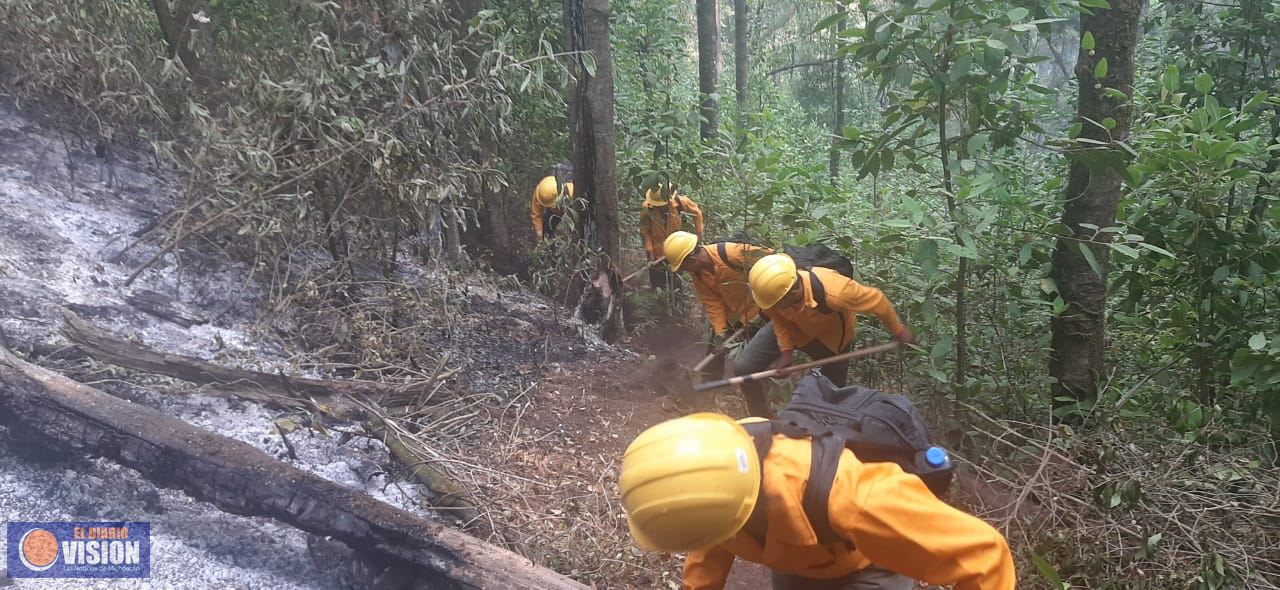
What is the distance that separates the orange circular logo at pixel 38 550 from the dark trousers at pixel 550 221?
14.8ft

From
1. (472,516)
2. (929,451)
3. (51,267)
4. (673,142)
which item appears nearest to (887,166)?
(929,451)

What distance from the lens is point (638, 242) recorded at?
8.23 meters

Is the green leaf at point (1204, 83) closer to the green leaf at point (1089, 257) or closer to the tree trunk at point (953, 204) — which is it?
the green leaf at point (1089, 257)

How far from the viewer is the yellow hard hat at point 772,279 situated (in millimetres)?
3797

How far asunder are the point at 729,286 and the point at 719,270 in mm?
152

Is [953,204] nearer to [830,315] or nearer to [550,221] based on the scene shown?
[830,315]

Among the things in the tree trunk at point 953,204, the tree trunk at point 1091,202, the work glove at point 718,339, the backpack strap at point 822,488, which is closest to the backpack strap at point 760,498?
the backpack strap at point 822,488

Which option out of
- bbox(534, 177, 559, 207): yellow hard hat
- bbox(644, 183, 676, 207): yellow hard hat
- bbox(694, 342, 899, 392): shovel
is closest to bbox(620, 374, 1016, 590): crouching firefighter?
bbox(694, 342, 899, 392): shovel

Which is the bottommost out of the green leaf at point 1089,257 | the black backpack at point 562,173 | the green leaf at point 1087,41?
the green leaf at point 1089,257

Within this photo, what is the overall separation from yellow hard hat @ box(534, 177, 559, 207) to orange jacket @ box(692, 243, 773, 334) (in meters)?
2.14

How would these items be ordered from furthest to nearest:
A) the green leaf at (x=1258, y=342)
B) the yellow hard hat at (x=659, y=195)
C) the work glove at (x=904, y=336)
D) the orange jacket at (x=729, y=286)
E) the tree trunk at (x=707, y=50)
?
the tree trunk at (x=707, y=50) → the yellow hard hat at (x=659, y=195) → the orange jacket at (x=729, y=286) → the work glove at (x=904, y=336) → the green leaf at (x=1258, y=342)

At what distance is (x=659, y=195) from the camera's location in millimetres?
5953

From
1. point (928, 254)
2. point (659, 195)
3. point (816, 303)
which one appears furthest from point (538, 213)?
point (928, 254)

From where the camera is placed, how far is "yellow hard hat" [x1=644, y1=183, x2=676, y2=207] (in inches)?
227
